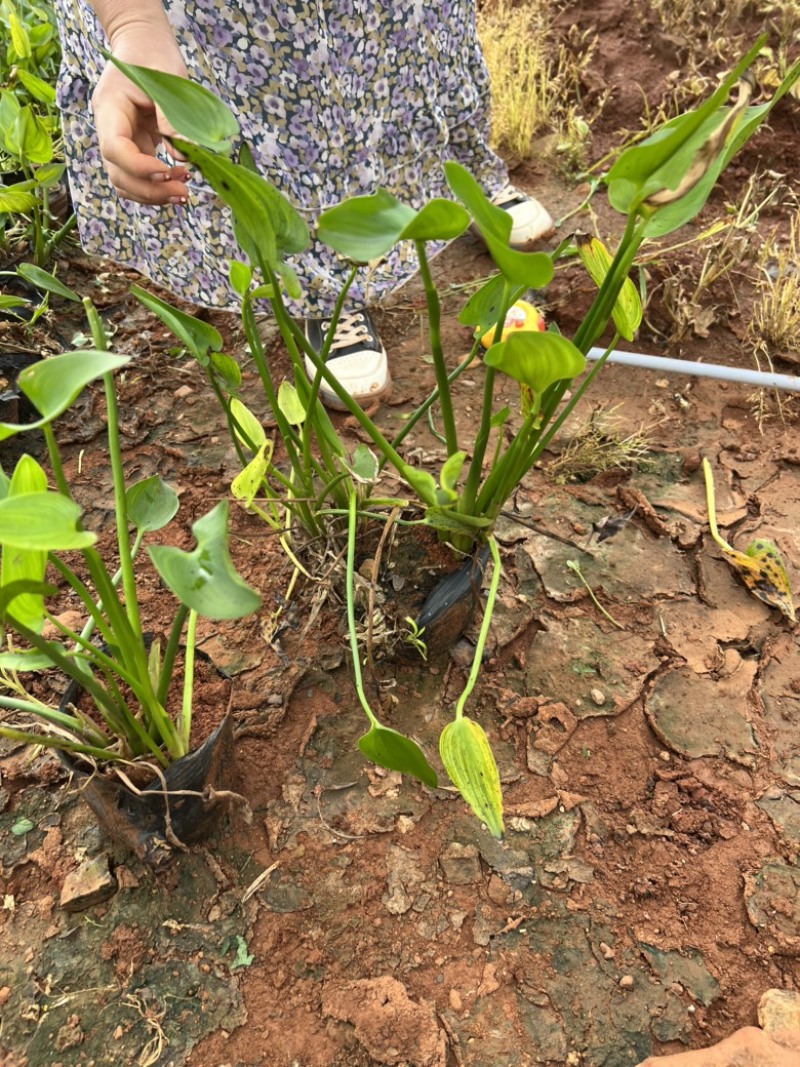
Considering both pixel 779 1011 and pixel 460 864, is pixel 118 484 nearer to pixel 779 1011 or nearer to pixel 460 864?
pixel 460 864

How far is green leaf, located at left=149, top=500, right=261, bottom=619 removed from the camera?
0.53 meters

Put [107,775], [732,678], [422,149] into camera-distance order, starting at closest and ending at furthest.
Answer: [107,775], [732,678], [422,149]

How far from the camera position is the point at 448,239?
1.99 feet

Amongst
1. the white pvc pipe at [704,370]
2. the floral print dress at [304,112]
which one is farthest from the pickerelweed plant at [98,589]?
the white pvc pipe at [704,370]

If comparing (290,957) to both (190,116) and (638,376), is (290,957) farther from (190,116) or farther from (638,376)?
(638,376)

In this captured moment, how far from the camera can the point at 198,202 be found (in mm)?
1202

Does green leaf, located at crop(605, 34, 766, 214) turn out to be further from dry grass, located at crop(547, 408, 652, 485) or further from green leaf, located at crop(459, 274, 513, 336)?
dry grass, located at crop(547, 408, 652, 485)

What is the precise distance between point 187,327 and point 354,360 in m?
0.65

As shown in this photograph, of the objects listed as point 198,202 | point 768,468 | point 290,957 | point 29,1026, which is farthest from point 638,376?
point 29,1026

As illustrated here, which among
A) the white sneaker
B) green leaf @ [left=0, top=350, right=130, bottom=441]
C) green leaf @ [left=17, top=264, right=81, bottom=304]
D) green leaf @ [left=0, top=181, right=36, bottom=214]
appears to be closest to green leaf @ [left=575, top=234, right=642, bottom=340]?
green leaf @ [left=0, top=350, right=130, bottom=441]

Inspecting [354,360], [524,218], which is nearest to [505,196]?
[524,218]

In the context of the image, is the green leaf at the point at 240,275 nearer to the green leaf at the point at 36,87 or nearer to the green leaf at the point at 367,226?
the green leaf at the point at 367,226

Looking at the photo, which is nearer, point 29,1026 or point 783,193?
point 29,1026

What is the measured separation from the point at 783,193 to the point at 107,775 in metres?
2.02
